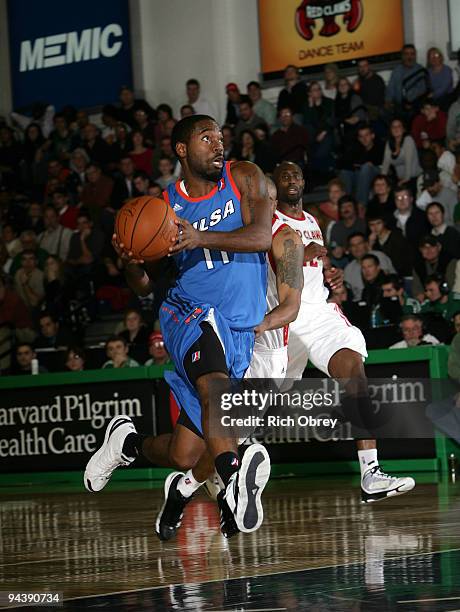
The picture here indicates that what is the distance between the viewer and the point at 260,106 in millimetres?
17516

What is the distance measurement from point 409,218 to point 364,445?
19.6 feet

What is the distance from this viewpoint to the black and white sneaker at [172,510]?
6.17 metres

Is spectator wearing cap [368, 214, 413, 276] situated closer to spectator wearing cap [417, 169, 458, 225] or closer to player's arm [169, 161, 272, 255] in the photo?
spectator wearing cap [417, 169, 458, 225]

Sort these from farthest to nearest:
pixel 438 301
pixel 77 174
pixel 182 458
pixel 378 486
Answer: pixel 77 174
pixel 438 301
pixel 378 486
pixel 182 458

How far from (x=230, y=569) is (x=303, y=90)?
12.3 meters

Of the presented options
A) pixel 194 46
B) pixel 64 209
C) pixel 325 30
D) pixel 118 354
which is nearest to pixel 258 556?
pixel 118 354

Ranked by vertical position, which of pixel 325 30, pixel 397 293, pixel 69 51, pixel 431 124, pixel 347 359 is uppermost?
pixel 69 51

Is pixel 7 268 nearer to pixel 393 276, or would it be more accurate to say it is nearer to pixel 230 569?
pixel 393 276

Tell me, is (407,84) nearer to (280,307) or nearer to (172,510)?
(280,307)

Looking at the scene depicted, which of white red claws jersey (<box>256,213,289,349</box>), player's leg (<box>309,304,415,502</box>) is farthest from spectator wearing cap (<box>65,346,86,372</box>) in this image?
white red claws jersey (<box>256,213,289,349</box>)

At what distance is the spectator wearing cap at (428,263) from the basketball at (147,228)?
7.20 meters

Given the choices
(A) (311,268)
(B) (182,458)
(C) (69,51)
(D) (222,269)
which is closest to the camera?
(D) (222,269)

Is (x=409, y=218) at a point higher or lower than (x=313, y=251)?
higher

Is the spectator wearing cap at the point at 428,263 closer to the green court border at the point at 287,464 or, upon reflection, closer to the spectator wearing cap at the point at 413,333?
the spectator wearing cap at the point at 413,333
